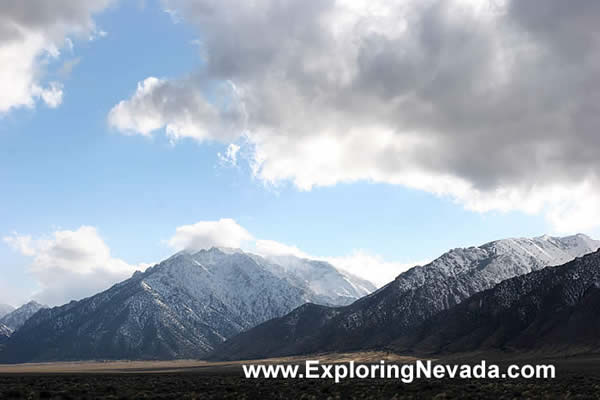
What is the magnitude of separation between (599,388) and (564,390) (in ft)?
12.7

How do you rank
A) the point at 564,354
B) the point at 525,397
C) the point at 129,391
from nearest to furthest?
the point at 525,397 → the point at 129,391 → the point at 564,354

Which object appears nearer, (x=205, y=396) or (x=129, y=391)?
(x=205, y=396)

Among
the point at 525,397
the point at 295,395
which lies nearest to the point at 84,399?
the point at 295,395

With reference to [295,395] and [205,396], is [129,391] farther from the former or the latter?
[295,395]

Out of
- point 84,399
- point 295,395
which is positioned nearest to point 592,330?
point 295,395

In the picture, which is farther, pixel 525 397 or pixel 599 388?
pixel 599 388

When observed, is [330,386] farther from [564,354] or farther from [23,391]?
[564,354]

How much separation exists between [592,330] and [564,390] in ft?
563

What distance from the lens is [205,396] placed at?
51406 mm

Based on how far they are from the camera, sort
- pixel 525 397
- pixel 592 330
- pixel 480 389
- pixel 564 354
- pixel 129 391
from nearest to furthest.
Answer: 1. pixel 525 397
2. pixel 480 389
3. pixel 129 391
4. pixel 564 354
5. pixel 592 330

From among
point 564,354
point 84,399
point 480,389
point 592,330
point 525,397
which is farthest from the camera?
point 592,330

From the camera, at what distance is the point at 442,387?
179 ft

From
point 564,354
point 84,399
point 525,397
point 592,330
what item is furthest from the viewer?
point 592,330

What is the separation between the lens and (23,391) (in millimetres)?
54375
